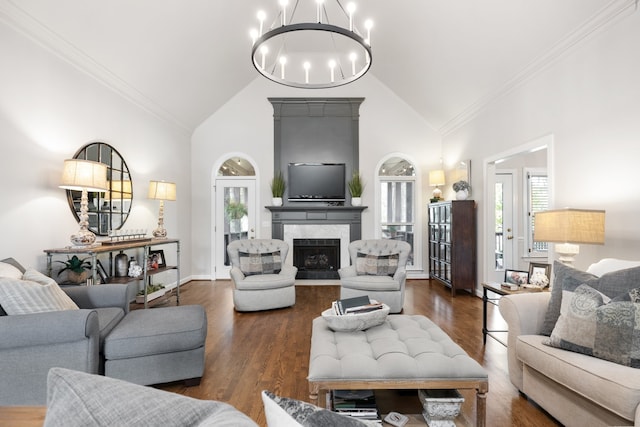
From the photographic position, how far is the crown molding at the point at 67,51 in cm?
258

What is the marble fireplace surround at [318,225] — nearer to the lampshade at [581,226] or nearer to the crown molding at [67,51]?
the crown molding at [67,51]

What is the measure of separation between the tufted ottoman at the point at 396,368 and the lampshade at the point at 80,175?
2.53m

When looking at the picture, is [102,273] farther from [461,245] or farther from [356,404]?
[461,245]

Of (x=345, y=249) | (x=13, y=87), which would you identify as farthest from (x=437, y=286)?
(x=13, y=87)

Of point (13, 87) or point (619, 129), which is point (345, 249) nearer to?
point (619, 129)

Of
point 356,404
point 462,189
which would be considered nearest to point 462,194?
point 462,189

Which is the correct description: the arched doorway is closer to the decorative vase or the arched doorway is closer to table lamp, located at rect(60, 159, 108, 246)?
table lamp, located at rect(60, 159, 108, 246)

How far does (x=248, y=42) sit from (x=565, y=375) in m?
5.27

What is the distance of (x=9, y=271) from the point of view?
2.02 metres

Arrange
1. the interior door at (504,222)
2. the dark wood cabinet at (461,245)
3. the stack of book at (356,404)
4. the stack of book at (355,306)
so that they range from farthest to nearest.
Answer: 1. the interior door at (504,222)
2. the dark wood cabinet at (461,245)
3. the stack of book at (355,306)
4. the stack of book at (356,404)

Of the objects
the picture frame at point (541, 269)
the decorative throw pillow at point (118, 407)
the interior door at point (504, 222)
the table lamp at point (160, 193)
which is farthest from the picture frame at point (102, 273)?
the interior door at point (504, 222)

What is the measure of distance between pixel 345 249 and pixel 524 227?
3180 millimetres

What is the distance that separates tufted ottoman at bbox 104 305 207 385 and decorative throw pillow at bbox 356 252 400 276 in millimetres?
2282

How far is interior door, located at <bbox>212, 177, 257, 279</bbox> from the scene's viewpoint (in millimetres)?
6039
